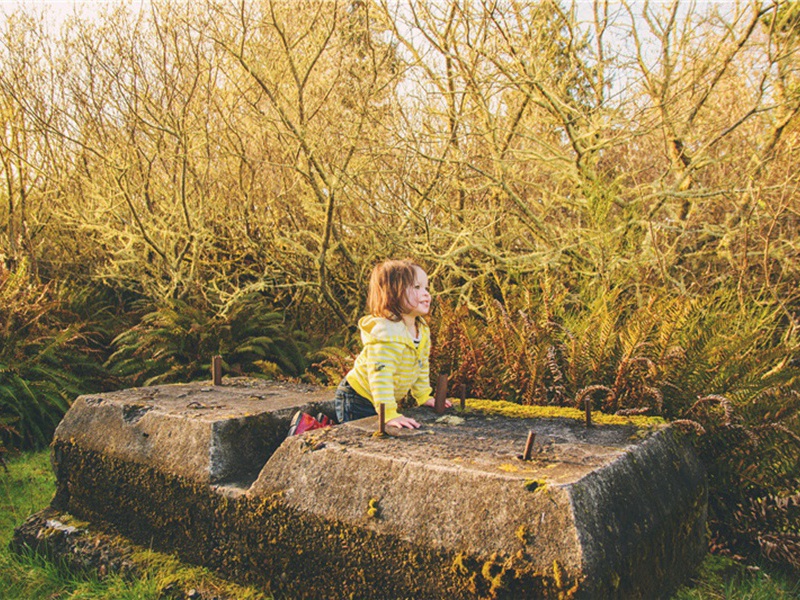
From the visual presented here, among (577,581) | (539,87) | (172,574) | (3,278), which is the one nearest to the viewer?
(577,581)

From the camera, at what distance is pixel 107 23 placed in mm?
6918

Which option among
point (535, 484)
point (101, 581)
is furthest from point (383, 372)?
point (101, 581)

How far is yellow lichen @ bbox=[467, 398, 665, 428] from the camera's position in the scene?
3125mm

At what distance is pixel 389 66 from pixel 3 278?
4511mm

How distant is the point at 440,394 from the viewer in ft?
10.9

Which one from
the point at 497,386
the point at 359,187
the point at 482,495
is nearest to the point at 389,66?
the point at 359,187

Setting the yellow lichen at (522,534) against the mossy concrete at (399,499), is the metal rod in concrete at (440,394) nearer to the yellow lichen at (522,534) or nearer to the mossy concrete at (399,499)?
the mossy concrete at (399,499)

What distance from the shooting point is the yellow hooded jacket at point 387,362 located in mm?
3156

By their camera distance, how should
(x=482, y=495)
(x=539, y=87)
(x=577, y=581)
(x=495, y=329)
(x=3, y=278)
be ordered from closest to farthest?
(x=577, y=581), (x=482, y=495), (x=495, y=329), (x=539, y=87), (x=3, y=278)

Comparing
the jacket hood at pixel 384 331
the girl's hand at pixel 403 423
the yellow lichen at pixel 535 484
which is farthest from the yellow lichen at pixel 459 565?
the jacket hood at pixel 384 331

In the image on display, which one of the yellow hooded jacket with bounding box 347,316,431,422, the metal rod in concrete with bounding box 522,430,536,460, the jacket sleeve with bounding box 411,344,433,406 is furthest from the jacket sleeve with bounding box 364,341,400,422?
the metal rod in concrete with bounding box 522,430,536,460

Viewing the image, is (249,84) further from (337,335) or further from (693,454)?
(693,454)

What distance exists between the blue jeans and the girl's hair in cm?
44

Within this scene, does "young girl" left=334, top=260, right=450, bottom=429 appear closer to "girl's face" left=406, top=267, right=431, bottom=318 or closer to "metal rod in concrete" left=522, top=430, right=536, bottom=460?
"girl's face" left=406, top=267, right=431, bottom=318
